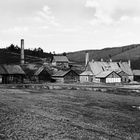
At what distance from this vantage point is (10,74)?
61.9 meters

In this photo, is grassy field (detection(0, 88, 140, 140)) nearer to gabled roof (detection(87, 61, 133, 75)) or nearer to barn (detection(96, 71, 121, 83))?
barn (detection(96, 71, 121, 83))

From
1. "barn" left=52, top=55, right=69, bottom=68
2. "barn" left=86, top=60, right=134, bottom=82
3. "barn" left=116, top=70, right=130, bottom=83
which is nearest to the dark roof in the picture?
"barn" left=86, top=60, right=134, bottom=82

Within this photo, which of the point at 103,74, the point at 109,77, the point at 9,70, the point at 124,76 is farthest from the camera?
the point at 124,76

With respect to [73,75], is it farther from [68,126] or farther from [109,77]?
[68,126]

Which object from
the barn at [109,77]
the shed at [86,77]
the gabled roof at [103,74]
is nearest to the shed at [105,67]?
the shed at [86,77]

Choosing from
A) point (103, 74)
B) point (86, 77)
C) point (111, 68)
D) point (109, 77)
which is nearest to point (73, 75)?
point (86, 77)

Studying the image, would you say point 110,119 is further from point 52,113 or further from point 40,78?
point 40,78

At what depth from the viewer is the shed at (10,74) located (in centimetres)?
6125

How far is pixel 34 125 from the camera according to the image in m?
Answer: 15.9

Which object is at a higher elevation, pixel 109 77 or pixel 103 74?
pixel 103 74

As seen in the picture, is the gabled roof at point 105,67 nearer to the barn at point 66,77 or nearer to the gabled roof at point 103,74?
the gabled roof at point 103,74

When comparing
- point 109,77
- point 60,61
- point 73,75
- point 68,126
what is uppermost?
point 60,61

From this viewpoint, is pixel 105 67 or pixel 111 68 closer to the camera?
pixel 105 67

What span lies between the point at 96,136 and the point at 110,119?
5660 millimetres
